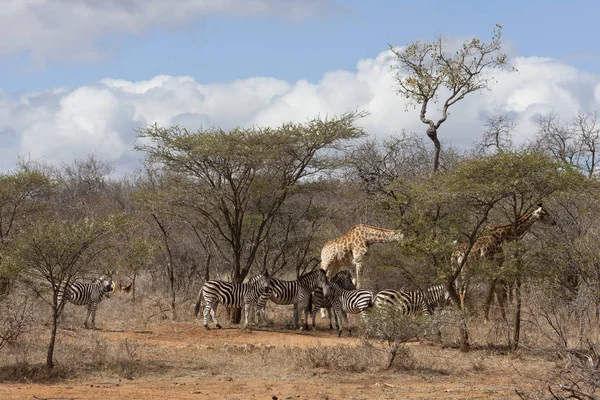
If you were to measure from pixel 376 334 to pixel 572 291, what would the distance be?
18.7 ft

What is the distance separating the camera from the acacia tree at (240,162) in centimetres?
1873

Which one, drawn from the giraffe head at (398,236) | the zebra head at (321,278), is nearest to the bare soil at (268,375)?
the zebra head at (321,278)

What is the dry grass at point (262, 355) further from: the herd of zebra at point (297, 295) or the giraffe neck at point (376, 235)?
the giraffe neck at point (376, 235)

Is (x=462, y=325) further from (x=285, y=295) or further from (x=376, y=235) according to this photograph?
(x=376, y=235)

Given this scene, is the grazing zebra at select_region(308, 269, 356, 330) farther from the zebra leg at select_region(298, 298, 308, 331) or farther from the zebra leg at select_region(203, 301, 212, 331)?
the zebra leg at select_region(203, 301, 212, 331)

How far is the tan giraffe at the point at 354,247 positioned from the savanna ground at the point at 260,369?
3.71m

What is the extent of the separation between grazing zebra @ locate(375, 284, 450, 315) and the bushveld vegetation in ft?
1.19

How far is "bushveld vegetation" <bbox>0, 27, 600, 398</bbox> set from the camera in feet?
43.7

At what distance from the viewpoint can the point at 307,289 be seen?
19219 mm

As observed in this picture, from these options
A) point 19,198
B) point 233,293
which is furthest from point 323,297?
point 19,198

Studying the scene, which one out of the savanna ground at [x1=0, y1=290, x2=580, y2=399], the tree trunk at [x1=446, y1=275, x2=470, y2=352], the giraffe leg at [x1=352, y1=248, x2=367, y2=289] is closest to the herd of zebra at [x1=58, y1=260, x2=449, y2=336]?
the savanna ground at [x1=0, y1=290, x2=580, y2=399]

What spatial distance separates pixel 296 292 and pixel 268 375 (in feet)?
21.0

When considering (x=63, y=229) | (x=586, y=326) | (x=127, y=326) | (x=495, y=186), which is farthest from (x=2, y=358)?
(x=586, y=326)

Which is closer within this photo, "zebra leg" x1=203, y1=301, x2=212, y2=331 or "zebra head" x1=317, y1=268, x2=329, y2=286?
"zebra leg" x1=203, y1=301, x2=212, y2=331
